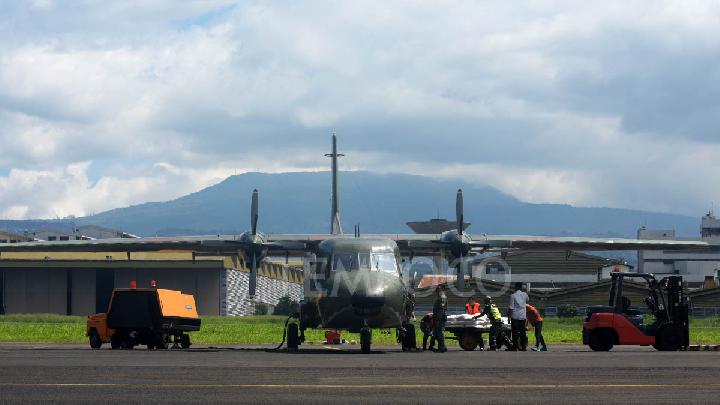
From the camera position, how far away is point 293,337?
30.4m

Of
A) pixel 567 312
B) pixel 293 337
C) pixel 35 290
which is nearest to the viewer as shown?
pixel 293 337

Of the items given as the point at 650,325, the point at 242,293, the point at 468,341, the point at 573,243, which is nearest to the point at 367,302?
the point at 468,341

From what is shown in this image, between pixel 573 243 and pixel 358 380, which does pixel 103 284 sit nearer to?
pixel 573 243

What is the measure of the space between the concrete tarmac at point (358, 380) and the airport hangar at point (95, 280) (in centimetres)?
6500

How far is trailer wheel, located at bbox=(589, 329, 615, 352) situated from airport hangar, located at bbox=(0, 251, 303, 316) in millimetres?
59742

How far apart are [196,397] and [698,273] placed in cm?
13303

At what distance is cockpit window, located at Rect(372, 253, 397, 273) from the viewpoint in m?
28.5

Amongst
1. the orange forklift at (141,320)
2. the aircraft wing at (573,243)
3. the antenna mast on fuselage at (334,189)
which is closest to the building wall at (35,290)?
the antenna mast on fuselage at (334,189)

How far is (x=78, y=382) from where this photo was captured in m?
16.1

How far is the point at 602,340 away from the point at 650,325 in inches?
52.9

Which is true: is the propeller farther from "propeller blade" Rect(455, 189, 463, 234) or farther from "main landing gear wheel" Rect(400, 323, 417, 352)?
"main landing gear wheel" Rect(400, 323, 417, 352)

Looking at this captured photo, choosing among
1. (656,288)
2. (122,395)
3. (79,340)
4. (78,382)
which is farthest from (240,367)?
(79,340)

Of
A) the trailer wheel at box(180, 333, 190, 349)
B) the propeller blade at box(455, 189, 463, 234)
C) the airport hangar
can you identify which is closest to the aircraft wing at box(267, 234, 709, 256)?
the propeller blade at box(455, 189, 463, 234)

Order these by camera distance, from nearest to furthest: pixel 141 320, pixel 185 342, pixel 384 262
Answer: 1. pixel 384 262
2. pixel 141 320
3. pixel 185 342
